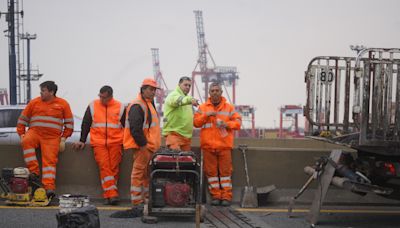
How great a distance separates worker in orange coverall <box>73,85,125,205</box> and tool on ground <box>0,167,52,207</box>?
0.86 m

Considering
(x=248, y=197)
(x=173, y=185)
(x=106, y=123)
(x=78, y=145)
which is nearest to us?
(x=173, y=185)

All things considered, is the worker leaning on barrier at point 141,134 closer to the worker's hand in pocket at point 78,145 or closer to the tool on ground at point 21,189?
the worker's hand in pocket at point 78,145

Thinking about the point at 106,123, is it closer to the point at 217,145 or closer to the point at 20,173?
the point at 20,173

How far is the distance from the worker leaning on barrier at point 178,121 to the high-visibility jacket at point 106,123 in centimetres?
70

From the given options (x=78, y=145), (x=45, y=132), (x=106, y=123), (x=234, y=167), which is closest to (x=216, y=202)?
(x=234, y=167)

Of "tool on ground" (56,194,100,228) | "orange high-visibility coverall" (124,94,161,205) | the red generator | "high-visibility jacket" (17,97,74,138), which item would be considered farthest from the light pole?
"tool on ground" (56,194,100,228)

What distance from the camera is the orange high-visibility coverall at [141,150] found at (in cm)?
872

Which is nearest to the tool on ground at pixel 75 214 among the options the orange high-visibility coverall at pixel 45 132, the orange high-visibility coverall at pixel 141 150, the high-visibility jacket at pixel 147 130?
the orange high-visibility coverall at pixel 141 150

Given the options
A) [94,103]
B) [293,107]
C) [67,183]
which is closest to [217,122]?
[94,103]

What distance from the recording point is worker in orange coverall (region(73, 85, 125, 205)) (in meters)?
9.35

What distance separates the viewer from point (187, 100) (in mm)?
9148

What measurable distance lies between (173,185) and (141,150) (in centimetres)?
82

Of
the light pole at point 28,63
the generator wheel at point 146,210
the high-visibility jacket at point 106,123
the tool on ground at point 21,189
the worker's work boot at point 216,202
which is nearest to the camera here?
the generator wheel at point 146,210

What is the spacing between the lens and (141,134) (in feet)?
28.4
